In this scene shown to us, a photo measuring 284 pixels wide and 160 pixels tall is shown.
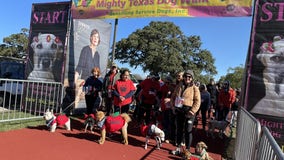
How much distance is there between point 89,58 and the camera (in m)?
10.8

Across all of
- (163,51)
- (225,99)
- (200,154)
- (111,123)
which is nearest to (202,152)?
(200,154)

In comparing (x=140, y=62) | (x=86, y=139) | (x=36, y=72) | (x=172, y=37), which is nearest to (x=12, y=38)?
(x=140, y=62)

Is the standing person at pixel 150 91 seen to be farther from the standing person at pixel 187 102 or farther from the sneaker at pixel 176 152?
the sneaker at pixel 176 152

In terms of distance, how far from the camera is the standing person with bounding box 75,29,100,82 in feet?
33.7

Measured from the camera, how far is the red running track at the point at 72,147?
17.3ft

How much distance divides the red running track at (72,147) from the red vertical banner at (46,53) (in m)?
2.16

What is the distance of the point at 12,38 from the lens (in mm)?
52188

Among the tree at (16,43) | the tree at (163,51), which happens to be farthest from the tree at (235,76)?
the tree at (16,43)

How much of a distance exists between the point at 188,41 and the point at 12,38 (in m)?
31.6

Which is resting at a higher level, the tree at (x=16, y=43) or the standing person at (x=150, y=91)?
the tree at (x=16, y=43)

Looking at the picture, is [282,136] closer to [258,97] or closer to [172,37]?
[258,97]

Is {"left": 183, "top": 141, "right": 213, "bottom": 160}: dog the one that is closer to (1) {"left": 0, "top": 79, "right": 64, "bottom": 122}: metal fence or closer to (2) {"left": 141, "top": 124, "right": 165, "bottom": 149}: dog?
(2) {"left": 141, "top": 124, "right": 165, "bottom": 149}: dog

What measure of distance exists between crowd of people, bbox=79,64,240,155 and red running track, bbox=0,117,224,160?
0.54 meters

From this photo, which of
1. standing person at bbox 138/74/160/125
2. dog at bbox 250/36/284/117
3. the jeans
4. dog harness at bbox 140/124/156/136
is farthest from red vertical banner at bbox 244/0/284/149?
standing person at bbox 138/74/160/125
